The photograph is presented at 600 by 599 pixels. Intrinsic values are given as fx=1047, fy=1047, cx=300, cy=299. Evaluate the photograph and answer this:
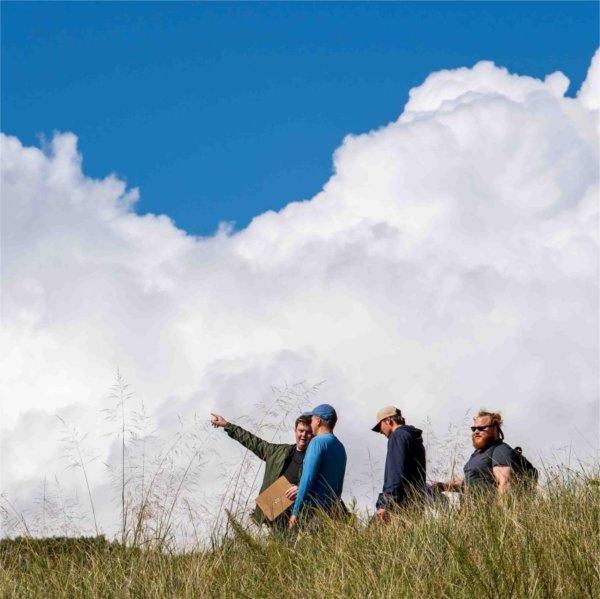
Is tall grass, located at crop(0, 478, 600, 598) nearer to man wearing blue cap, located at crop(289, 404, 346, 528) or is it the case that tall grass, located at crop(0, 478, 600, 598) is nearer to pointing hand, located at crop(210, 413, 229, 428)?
man wearing blue cap, located at crop(289, 404, 346, 528)

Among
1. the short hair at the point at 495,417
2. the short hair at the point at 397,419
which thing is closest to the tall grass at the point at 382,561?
the short hair at the point at 495,417

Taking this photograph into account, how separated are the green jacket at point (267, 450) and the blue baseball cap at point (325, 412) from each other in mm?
658

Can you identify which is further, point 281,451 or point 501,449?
point 281,451

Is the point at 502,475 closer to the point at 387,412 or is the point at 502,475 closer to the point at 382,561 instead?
the point at 387,412

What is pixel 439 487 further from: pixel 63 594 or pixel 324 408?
pixel 63 594

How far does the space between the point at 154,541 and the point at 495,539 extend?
7.82 feet

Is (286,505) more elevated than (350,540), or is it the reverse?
(286,505)

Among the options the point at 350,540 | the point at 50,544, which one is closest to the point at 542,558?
the point at 350,540

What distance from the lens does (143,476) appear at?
7.13 m

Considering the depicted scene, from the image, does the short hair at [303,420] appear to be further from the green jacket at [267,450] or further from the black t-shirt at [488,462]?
the black t-shirt at [488,462]

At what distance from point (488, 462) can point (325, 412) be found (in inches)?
48.4

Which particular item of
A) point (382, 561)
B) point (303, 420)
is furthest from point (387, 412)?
point (382, 561)

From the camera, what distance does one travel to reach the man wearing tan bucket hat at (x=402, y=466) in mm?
7496

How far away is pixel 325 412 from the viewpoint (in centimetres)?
746
